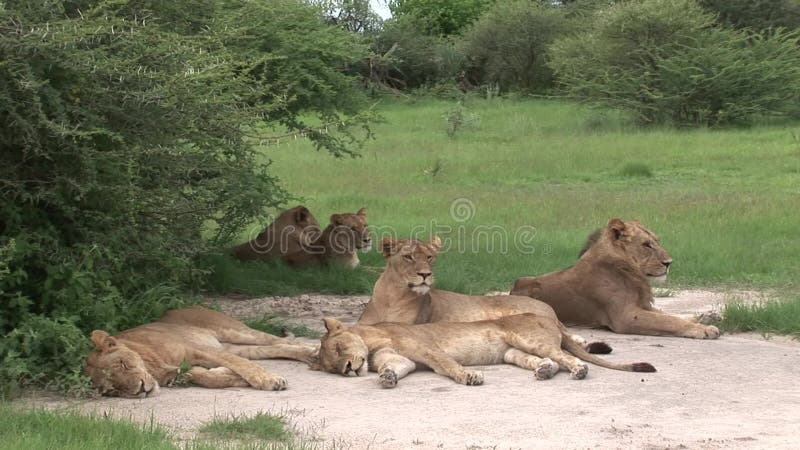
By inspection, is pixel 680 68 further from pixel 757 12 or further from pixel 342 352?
pixel 342 352

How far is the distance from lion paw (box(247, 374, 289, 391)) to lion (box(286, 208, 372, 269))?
4.85m

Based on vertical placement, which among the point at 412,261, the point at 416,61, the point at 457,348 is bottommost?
the point at 457,348

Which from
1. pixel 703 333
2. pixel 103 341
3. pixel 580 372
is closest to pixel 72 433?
pixel 103 341

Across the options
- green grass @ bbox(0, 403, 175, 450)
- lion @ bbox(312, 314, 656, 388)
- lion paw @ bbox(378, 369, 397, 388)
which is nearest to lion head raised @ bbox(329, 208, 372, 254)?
lion @ bbox(312, 314, 656, 388)

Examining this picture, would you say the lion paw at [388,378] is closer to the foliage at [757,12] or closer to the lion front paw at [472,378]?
the lion front paw at [472,378]

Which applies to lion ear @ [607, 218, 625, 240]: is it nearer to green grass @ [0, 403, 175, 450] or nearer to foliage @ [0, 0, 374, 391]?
foliage @ [0, 0, 374, 391]

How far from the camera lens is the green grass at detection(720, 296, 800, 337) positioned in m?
8.46

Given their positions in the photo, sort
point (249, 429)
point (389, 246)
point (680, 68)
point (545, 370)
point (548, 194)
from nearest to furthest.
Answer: point (249, 429)
point (545, 370)
point (389, 246)
point (548, 194)
point (680, 68)

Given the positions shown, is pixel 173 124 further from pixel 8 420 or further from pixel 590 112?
pixel 590 112

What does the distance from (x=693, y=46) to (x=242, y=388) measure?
22.5 meters

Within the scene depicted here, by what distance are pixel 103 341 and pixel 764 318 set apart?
458cm

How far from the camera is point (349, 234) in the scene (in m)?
11.8

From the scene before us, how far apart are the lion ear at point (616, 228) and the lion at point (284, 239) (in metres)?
3.67

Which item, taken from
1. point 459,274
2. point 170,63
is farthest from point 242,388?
point 459,274
